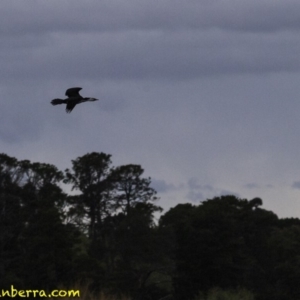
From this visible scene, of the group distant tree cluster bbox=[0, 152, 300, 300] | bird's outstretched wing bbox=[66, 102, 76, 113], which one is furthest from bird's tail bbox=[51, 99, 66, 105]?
distant tree cluster bbox=[0, 152, 300, 300]

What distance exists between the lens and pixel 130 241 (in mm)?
69438

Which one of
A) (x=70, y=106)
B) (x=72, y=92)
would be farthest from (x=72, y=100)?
(x=72, y=92)

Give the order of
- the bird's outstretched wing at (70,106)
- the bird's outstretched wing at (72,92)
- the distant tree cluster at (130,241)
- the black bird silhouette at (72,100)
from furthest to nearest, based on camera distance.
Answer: the distant tree cluster at (130,241) < the bird's outstretched wing at (70,106) < the black bird silhouette at (72,100) < the bird's outstretched wing at (72,92)

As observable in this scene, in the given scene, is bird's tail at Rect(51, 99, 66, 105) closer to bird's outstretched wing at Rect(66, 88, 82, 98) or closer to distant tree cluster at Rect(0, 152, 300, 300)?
bird's outstretched wing at Rect(66, 88, 82, 98)

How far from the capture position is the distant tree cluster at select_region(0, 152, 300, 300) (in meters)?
57.5

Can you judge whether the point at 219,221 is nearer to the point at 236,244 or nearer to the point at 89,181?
the point at 236,244

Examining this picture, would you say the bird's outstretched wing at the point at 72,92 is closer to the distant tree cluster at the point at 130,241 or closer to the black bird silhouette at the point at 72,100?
the black bird silhouette at the point at 72,100

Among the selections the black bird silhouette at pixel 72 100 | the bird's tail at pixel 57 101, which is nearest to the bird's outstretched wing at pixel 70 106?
the black bird silhouette at pixel 72 100

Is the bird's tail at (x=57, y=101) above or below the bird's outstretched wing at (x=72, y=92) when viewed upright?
below

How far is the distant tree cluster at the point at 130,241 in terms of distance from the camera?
57.5 m

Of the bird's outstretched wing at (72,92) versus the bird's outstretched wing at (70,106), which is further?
the bird's outstretched wing at (70,106)

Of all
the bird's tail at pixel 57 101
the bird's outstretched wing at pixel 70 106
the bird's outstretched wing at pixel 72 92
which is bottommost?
the bird's outstretched wing at pixel 70 106

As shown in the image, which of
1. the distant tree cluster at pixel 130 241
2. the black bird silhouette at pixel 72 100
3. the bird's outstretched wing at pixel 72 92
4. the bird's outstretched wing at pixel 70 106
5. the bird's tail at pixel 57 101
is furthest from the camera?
the distant tree cluster at pixel 130 241

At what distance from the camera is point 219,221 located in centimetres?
6044
